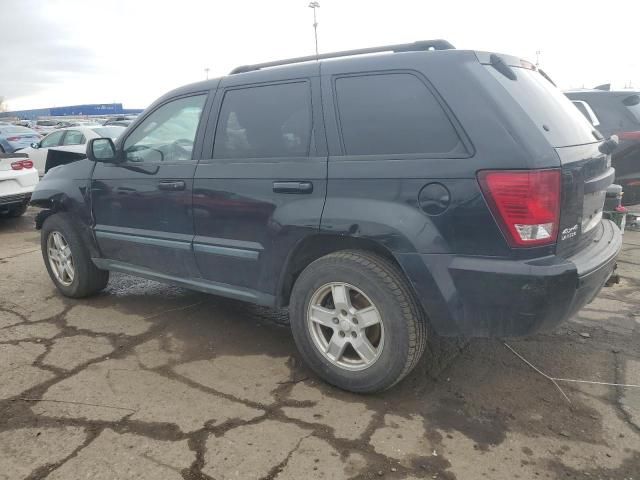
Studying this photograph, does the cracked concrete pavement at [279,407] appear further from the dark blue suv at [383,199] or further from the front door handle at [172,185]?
the front door handle at [172,185]

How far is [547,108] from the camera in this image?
2.82 meters

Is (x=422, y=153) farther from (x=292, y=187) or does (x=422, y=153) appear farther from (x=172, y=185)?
(x=172, y=185)

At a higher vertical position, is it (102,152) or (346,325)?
(102,152)

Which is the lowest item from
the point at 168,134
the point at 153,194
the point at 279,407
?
the point at 279,407

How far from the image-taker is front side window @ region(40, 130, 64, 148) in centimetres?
1305

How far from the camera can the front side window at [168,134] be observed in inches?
146

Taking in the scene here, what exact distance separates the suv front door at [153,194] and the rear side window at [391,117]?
1.23 metres

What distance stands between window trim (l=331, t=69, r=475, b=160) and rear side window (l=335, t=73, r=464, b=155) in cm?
1

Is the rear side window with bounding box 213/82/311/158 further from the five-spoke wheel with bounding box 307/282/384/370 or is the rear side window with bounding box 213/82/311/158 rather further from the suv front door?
the five-spoke wheel with bounding box 307/282/384/370

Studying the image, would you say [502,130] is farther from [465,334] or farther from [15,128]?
[15,128]

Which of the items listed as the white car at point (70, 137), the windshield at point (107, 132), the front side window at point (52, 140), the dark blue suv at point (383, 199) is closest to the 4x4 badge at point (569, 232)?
the dark blue suv at point (383, 199)

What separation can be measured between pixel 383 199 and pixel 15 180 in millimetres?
7697

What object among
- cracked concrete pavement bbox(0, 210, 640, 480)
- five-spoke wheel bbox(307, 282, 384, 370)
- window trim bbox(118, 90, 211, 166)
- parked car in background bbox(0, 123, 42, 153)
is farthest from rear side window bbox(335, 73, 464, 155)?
parked car in background bbox(0, 123, 42, 153)

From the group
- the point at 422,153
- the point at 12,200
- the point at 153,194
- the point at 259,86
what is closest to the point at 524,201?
the point at 422,153
